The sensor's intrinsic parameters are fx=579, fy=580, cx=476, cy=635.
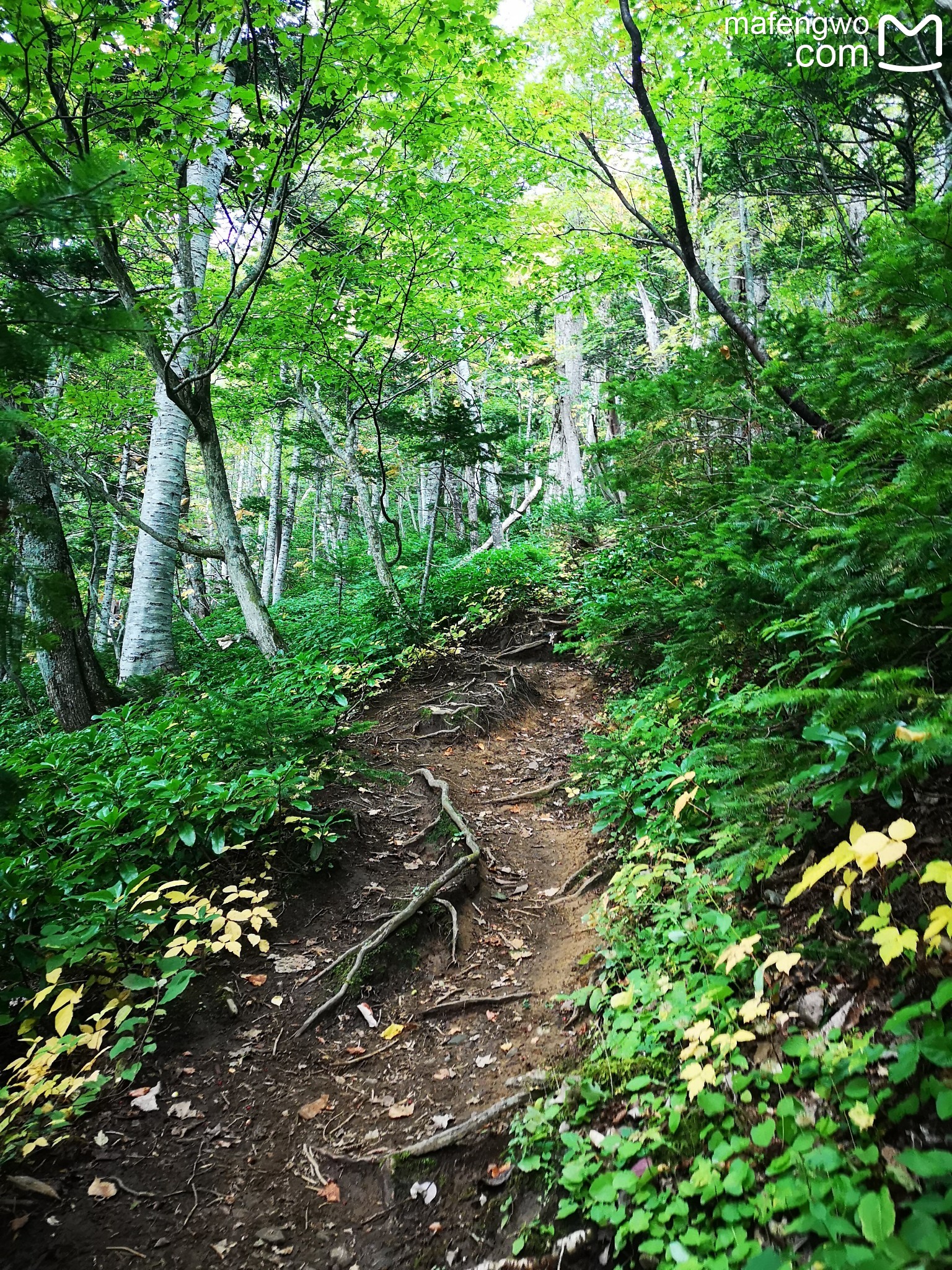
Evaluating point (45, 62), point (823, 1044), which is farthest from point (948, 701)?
point (45, 62)

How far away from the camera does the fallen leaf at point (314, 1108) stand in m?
3.04

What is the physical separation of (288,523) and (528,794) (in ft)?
57.9

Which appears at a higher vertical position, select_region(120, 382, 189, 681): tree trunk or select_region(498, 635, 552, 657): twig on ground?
select_region(120, 382, 189, 681): tree trunk

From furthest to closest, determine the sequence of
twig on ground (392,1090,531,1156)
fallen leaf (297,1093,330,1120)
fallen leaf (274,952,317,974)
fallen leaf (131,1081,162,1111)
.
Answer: fallen leaf (274,952,317,974) < fallen leaf (297,1093,330,1120) < fallen leaf (131,1081,162,1111) < twig on ground (392,1090,531,1156)

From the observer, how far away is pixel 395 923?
4082 mm

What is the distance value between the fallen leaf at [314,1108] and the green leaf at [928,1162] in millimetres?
2779

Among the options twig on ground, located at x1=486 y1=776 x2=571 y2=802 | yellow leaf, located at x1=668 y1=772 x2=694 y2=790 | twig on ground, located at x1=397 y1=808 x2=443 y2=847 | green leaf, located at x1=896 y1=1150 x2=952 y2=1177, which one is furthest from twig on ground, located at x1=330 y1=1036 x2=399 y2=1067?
green leaf, located at x1=896 y1=1150 x2=952 y2=1177

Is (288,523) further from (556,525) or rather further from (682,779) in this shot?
(682,779)

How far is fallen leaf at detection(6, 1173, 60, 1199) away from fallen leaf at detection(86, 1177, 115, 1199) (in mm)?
123

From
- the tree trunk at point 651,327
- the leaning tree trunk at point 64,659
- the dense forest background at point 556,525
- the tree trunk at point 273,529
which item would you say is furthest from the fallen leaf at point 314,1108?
the tree trunk at point 651,327

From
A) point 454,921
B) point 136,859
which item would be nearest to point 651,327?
point 454,921

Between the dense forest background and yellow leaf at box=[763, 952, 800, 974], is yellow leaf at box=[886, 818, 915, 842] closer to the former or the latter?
the dense forest background

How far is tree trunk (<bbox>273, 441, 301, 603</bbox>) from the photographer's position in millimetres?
15328

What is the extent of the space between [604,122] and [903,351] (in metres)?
8.99
